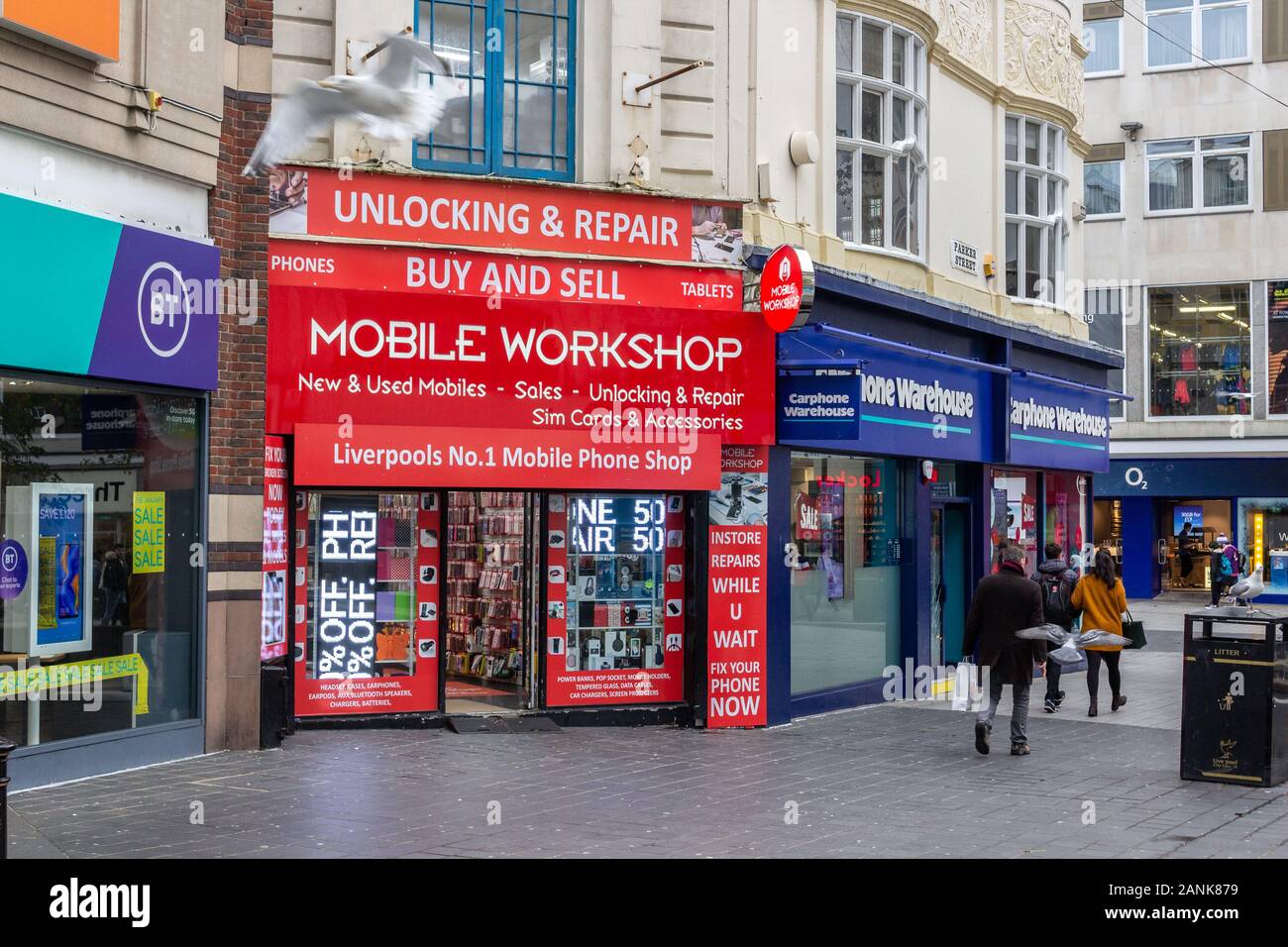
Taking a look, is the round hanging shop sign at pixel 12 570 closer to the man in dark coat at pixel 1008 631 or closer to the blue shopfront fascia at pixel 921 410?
the blue shopfront fascia at pixel 921 410

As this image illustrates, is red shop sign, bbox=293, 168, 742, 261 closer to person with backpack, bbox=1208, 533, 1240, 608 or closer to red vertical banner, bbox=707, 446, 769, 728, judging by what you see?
A: red vertical banner, bbox=707, 446, 769, 728

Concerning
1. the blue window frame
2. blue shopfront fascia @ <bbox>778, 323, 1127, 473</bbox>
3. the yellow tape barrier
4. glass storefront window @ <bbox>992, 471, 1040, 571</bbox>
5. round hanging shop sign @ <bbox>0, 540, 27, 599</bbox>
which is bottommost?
the yellow tape barrier

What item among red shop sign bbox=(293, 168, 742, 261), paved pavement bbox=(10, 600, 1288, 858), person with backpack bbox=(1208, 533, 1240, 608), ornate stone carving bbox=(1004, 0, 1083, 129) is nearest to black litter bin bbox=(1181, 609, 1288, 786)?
paved pavement bbox=(10, 600, 1288, 858)

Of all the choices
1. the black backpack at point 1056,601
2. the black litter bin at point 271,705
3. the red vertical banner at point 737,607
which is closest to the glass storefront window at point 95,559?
the black litter bin at point 271,705

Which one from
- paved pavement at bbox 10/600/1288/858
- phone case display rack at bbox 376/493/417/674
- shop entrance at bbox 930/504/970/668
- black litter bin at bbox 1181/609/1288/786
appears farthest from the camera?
shop entrance at bbox 930/504/970/668

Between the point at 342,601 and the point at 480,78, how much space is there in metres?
5.09

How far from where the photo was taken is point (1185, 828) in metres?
9.12

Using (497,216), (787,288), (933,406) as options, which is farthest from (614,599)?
(933,406)

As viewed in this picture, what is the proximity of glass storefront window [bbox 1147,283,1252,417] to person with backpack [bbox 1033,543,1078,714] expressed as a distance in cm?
2057

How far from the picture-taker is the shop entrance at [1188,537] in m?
37.2

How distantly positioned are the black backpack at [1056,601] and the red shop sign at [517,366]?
4506 millimetres

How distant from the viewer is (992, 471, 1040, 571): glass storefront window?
19.8m

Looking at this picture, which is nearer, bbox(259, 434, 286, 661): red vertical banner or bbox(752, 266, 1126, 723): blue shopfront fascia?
bbox(259, 434, 286, 661): red vertical banner
